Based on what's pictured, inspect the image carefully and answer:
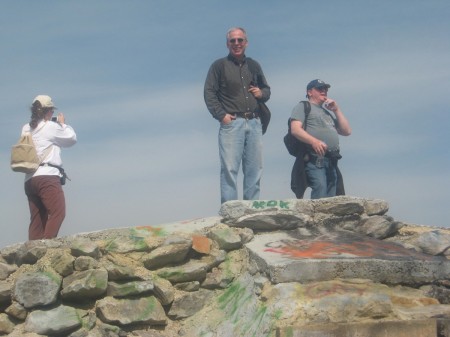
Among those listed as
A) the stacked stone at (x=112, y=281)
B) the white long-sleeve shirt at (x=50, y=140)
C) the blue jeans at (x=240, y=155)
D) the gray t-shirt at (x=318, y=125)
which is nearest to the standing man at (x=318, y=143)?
the gray t-shirt at (x=318, y=125)

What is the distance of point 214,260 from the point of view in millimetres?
6035

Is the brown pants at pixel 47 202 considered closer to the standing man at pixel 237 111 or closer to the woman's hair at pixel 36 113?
the woman's hair at pixel 36 113

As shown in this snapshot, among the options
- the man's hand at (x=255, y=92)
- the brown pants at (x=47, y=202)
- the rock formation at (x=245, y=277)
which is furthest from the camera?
the man's hand at (x=255, y=92)

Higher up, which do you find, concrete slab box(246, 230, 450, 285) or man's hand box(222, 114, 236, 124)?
man's hand box(222, 114, 236, 124)

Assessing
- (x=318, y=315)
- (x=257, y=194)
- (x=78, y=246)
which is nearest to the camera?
(x=318, y=315)

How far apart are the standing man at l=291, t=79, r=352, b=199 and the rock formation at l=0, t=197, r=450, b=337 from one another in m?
0.57

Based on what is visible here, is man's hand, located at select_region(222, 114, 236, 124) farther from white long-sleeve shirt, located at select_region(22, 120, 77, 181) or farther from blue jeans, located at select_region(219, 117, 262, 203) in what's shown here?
white long-sleeve shirt, located at select_region(22, 120, 77, 181)

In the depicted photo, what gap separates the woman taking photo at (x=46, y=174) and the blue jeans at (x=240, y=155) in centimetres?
152

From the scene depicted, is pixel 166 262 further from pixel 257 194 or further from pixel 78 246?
pixel 257 194

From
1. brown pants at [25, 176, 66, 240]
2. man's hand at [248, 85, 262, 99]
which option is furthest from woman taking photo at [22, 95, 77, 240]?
man's hand at [248, 85, 262, 99]

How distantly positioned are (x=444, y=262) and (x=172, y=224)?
2.53 m

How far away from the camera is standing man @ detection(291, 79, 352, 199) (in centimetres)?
691

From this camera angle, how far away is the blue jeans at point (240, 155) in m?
6.77

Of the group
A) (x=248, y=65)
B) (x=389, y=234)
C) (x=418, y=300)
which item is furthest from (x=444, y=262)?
(x=248, y=65)
